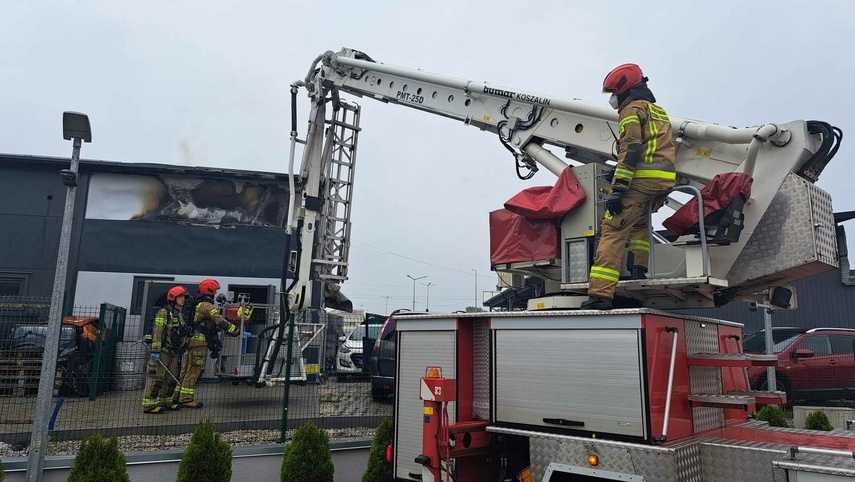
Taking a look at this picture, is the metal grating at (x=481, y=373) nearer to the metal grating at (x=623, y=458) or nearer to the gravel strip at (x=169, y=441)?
the metal grating at (x=623, y=458)

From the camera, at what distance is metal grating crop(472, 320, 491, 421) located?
519cm

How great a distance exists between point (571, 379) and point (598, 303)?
99 cm

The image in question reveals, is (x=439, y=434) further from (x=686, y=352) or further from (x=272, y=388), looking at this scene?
(x=272, y=388)

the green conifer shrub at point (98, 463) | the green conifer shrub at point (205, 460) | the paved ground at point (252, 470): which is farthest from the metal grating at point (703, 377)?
the green conifer shrub at point (98, 463)

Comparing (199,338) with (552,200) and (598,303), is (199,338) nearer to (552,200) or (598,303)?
(552,200)

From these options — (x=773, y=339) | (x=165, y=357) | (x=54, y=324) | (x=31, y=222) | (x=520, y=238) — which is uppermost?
(x=31, y=222)

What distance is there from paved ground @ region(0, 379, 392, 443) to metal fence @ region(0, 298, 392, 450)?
14 mm

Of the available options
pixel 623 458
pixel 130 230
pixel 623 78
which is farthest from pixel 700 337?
pixel 130 230

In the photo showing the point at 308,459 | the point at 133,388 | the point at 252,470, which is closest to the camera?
the point at 308,459

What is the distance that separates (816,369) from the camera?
11.4 m

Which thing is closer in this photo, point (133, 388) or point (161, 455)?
point (161, 455)

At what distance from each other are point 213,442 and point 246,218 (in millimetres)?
11753

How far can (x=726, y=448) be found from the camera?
421cm

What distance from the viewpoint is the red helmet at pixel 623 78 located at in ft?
17.8
